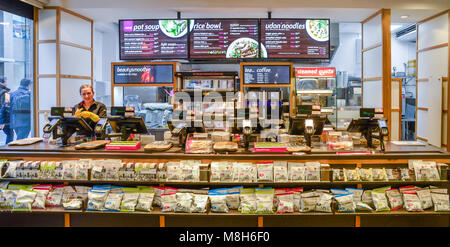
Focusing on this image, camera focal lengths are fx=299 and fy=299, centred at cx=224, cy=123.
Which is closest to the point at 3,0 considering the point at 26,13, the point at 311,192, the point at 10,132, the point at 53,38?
the point at 26,13

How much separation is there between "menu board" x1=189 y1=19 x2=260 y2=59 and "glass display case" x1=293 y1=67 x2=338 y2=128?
36.4 inches

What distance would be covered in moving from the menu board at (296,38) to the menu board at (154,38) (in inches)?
57.4

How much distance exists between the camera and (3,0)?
4340mm

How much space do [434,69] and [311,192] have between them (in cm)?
420

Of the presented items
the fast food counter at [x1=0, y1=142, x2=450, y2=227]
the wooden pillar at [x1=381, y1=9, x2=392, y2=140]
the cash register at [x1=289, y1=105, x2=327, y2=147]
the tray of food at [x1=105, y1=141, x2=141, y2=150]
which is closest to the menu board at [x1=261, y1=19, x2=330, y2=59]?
the wooden pillar at [x1=381, y1=9, x2=392, y2=140]

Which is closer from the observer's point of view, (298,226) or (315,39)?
(298,226)

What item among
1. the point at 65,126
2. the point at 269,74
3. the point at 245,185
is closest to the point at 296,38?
the point at 269,74

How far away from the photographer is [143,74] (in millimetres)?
5355

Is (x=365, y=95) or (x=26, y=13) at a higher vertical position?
(x=26, y=13)

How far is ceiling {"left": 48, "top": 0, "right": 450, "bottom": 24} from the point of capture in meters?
4.84

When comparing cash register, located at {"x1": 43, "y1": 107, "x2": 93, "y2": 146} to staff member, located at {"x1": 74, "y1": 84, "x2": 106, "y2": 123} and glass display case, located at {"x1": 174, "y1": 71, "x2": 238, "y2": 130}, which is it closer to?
staff member, located at {"x1": 74, "y1": 84, "x2": 106, "y2": 123}

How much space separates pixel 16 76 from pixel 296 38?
464 centimetres
